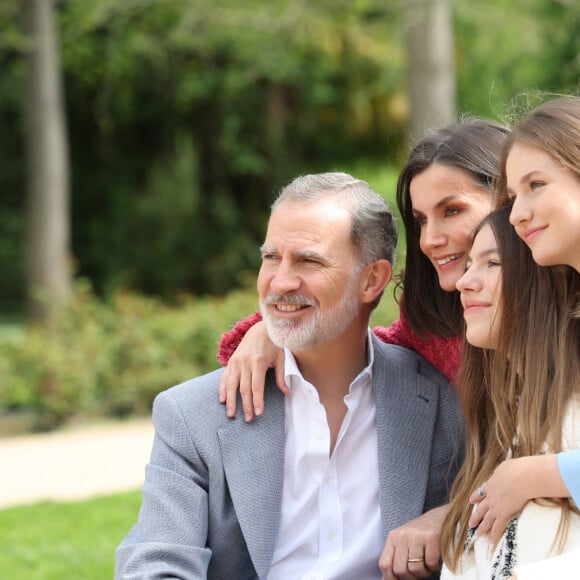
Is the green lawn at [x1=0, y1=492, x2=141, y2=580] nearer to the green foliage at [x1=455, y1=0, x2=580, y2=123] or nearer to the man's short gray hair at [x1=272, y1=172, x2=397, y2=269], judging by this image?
the man's short gray hair at [x1=272, y1=172, x2=397, y2=269]

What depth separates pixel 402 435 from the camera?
2902 mm

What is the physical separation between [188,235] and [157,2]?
21.4 ft

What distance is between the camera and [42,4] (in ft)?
41.0

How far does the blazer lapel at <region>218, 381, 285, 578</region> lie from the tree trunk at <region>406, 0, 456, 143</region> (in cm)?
710

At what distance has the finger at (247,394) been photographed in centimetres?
287

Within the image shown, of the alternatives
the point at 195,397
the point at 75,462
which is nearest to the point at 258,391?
the point at 195,397

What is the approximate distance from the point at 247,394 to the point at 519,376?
31.6 inches

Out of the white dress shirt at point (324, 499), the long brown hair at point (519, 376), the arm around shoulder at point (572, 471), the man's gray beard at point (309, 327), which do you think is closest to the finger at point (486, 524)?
the long brown hair at point (519, 376)

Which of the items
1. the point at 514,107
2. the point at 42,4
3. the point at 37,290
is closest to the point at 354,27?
the point at 42,4

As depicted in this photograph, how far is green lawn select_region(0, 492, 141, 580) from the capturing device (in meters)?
5.05

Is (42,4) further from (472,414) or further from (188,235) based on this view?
(472,414)

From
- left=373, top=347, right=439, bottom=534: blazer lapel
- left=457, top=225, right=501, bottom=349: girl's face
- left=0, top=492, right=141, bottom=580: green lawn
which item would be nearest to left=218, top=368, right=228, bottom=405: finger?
left=373, top=347, right=439, bottom=534: blazer lapel

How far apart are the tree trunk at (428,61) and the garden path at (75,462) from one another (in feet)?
13.0

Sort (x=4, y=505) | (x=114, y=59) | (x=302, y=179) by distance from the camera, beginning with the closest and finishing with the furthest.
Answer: (x=302, y=179) < (x=4, y=505) < (x=114, y=59)
